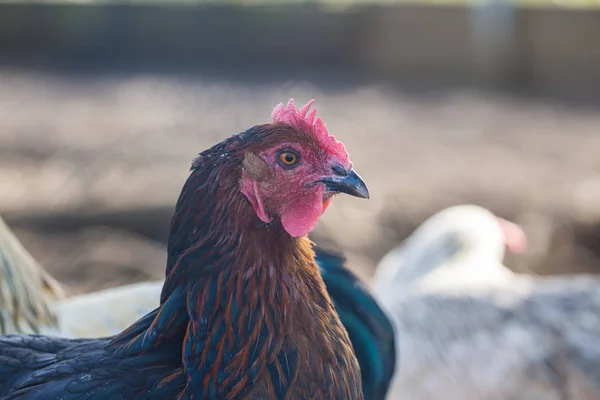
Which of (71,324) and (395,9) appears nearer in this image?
(71,324)

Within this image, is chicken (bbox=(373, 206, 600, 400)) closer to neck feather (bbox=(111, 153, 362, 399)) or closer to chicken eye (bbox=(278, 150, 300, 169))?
neck feather (bbox=(111, 153, 362, 399))

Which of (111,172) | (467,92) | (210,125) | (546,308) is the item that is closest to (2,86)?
(210,125)

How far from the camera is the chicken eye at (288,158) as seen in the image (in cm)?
150

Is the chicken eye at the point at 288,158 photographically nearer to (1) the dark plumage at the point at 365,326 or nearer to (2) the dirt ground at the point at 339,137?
(1) the dark plumage at the point at 365,326

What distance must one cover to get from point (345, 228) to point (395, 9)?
5.37 m

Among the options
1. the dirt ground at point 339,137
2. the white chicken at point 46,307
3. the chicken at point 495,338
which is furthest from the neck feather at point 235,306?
the dirt ground at point 339,137

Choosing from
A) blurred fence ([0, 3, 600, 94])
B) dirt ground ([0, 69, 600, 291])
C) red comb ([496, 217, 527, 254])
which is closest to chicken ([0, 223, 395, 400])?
dirt ground ([0, 69, 600, 291])

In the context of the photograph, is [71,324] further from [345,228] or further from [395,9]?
[395,9]

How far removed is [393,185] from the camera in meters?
5.54

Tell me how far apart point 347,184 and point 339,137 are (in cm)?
537

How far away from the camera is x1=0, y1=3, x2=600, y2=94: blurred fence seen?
8914 millimetres

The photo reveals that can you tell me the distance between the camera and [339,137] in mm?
6828

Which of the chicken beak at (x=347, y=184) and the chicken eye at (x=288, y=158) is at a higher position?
the chicken eye at (x=288, y=158)

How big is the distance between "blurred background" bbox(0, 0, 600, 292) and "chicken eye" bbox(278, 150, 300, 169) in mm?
2692
